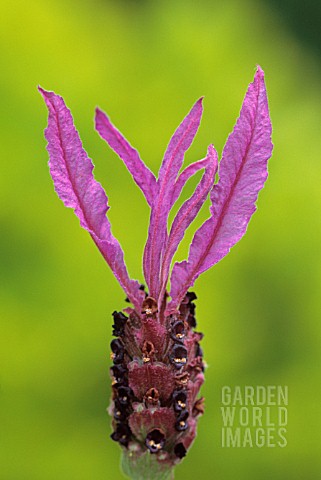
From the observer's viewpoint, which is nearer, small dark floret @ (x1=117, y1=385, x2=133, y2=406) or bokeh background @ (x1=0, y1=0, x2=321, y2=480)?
small dark floret @ (x1=117, y1=385, x2=133, y2=406)

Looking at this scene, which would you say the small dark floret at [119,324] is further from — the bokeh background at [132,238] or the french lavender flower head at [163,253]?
the bokeh background at [132,238]

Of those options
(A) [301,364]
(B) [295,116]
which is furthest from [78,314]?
(B) [295,116]

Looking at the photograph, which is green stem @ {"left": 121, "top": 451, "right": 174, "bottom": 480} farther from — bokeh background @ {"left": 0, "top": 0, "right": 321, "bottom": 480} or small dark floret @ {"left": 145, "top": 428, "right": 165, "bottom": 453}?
bokeh background @ {"left": 0, "top": 0, "right": 321, "bottom": 480}

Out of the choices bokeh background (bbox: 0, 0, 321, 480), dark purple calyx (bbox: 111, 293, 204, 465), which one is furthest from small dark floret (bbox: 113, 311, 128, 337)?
bokeh background (bbox: 0, 0, 321, 480)

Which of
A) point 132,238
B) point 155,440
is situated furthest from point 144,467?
point 132,238

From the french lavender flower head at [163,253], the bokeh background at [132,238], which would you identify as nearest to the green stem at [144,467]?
the french lavender flower head at [163,253]

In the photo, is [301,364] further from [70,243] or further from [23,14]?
[23,14]
